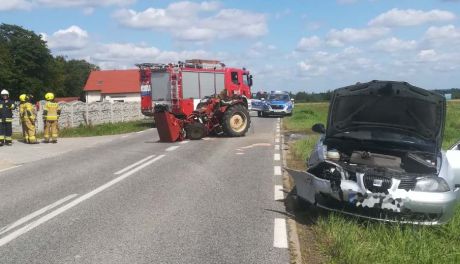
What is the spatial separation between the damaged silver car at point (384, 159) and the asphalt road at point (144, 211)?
2.86ft

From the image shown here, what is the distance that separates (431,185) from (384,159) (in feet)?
3.13

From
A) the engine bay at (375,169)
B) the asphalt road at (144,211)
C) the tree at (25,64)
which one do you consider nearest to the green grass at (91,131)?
the asphalt road at (144,211)

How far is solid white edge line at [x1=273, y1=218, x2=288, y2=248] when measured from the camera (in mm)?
5652

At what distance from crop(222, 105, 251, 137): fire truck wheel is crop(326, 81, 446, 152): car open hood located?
1152cm

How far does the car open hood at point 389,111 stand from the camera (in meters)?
7.14

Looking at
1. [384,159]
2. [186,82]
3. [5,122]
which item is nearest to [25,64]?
[186,82]

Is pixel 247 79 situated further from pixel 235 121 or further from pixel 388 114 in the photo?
pixel 388 114

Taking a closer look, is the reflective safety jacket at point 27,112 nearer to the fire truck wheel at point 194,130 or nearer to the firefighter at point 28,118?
the firefighter at point 28,118

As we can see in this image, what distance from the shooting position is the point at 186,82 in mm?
24031

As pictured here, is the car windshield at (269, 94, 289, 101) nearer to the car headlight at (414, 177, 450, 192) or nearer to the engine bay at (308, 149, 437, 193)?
the engine bay at (308, 149, 437, 193)

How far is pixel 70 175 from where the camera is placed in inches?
428

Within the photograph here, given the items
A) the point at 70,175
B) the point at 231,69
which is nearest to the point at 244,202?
the point at 70,175

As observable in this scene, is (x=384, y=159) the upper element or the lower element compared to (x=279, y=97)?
lower

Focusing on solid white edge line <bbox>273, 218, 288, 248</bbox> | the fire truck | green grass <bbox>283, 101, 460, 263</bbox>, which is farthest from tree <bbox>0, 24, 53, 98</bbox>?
green grass <bbox>283, 101, 460, 263</bbox>
